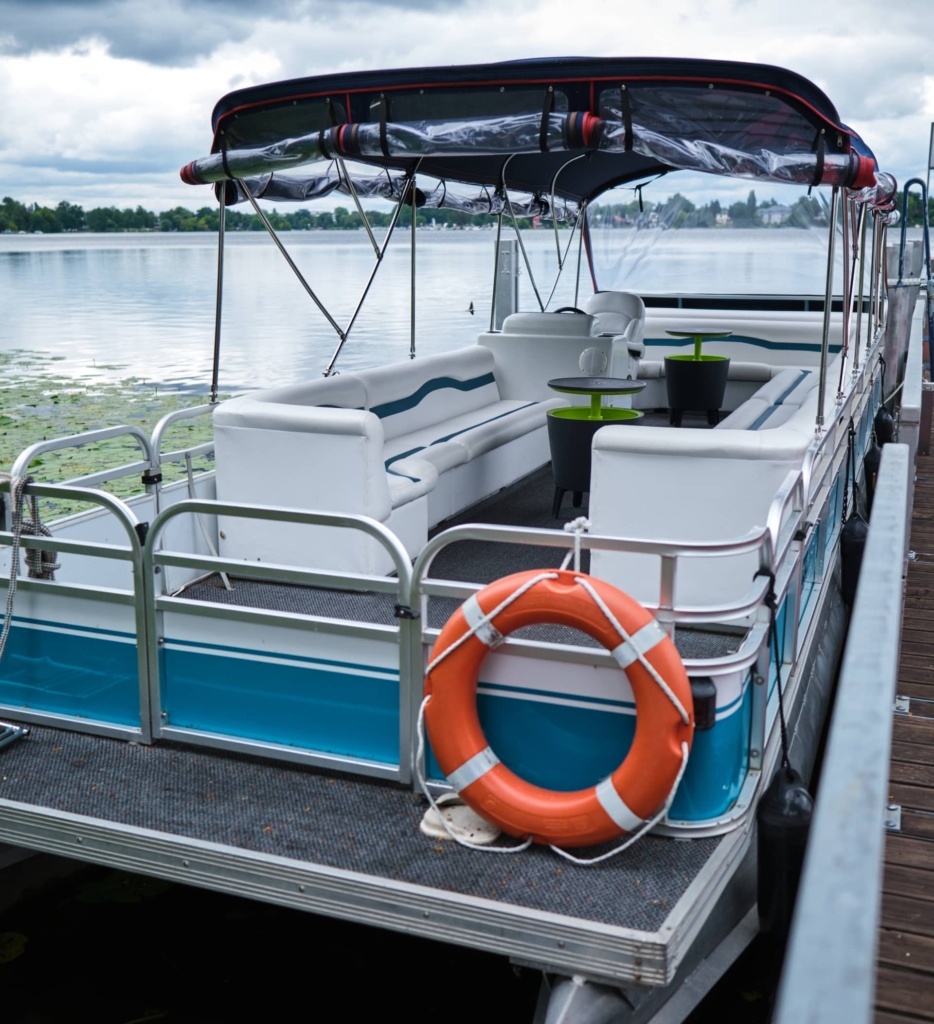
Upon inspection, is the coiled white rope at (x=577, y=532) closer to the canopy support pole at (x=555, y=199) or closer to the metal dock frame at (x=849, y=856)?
the metal dock frame at (x=849, y=856)

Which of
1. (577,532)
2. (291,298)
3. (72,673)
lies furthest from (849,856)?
(291,298)

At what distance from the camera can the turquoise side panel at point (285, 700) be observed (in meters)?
2.48

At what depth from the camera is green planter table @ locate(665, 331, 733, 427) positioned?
21.6ft

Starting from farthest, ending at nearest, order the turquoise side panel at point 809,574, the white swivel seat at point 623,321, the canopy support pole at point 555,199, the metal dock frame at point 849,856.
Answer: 1. the white swivel seat at point 623,321
2. the canopy support pole at point 555,199
3. the turquoise side panel at point 809,574
4. the metal dock frame at point 849,856

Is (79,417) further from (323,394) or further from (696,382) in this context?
(323,394)

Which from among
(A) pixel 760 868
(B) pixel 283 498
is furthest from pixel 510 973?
(B) pixel 283 498

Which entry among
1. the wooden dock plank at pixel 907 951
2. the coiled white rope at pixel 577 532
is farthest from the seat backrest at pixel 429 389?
the wooden dock plank at pixel 907 951

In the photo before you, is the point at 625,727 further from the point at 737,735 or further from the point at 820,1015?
the point at 820,1015

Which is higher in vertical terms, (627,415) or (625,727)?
(627,415)

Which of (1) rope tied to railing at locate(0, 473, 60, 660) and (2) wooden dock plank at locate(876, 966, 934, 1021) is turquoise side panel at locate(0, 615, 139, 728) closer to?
(1) rope tied to railing at locate(0, 473, 60, 660)

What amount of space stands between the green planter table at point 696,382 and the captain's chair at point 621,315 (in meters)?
0.28

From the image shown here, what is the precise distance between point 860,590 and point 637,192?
6.10m

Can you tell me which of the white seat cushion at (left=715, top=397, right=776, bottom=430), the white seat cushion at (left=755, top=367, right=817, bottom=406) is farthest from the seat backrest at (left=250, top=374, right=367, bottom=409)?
the white seat cushion at (left=755, top=367, right=817, bottom=406)

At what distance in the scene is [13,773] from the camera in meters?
2.58
